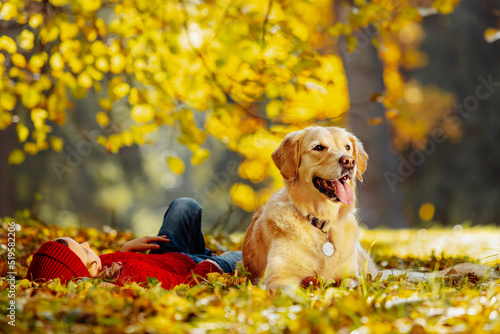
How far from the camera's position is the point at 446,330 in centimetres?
183

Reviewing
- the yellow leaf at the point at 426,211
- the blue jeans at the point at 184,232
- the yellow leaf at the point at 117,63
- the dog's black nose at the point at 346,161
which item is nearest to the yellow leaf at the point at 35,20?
the yellow leaf at the point at 117,63

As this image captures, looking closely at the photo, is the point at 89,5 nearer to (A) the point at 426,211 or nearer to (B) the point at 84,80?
(B) the point at 84,80

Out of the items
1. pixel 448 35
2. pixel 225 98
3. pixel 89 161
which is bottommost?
pixel 89 161

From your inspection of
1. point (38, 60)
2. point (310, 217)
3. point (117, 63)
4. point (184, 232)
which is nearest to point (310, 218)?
point (310, 217)

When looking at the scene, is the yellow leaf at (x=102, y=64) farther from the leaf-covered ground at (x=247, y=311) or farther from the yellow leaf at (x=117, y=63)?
the leaf-covered ground at (x=247, y=311)

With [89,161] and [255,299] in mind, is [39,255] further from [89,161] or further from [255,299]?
[89,161]

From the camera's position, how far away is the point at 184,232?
408 centimetres

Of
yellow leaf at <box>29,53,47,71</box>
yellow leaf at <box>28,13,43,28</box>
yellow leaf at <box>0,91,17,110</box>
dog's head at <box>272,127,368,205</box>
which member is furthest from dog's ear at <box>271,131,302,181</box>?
yellow leaf at <box>0,91,17,110</box>

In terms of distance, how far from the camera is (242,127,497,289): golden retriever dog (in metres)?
2.96

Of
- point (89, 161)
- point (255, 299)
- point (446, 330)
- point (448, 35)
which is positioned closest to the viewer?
point (446, 330)

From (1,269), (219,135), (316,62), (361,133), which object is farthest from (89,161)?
(316,62)

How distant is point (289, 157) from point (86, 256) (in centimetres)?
146

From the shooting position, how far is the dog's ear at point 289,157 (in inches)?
125

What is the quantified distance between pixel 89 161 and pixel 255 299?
40.8ft
